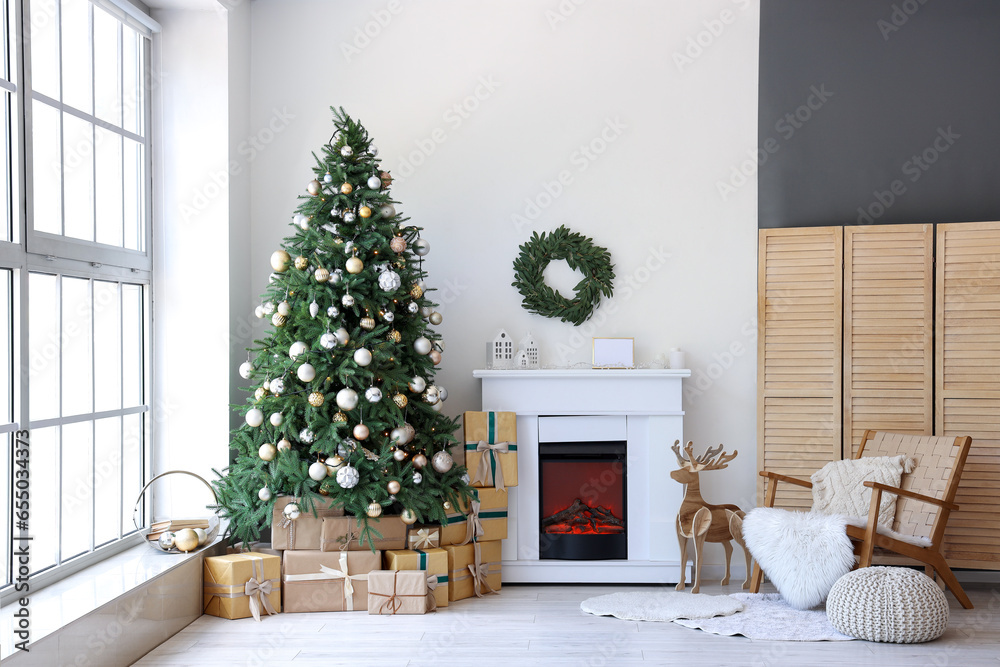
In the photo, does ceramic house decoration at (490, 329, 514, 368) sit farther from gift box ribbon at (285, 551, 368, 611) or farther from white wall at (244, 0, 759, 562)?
gift box ribbon at (285, 551, 368, 611)

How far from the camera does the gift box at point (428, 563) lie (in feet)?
12.5

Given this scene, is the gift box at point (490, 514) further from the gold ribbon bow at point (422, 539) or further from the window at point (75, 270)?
the window at point (75, 270)

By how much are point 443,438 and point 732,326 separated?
1827 mm

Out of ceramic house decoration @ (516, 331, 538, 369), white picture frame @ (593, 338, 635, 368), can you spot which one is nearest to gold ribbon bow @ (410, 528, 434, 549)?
ceramic house decoration @ (516, 331, 538, 369)

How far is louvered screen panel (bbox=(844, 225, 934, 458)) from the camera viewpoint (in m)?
4.22

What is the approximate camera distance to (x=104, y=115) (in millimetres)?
3848

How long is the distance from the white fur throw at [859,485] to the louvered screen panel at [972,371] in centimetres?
45

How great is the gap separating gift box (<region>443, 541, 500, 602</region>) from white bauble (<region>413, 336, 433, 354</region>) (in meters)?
1.02

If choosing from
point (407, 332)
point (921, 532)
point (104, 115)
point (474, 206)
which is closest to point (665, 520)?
point (921, 532)

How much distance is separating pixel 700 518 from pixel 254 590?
2.25 m

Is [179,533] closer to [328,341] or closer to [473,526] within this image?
[328,341]

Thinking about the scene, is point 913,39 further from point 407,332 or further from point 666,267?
point 407,332

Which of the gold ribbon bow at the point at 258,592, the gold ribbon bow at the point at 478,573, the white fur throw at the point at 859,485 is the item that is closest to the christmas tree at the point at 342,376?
the gold ribbon bow at the point at 258,592

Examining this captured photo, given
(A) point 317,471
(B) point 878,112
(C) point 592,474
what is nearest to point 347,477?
(A) point 317,471
